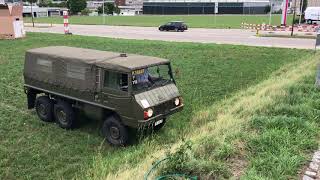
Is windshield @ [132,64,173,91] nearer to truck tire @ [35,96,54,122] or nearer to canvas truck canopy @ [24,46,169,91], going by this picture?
canvas truck canopy @ [24,46,169,91]

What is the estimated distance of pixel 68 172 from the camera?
26.7 ft

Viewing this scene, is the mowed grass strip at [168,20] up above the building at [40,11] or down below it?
below

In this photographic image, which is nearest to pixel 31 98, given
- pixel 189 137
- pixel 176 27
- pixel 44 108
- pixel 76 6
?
pixel 44 108

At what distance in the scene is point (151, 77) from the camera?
32.4 ft

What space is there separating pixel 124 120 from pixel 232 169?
3902 millimetres

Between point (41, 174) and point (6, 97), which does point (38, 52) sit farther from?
point (41, 174)

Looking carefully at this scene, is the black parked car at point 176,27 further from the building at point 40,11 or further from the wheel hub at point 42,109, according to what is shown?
the building at point 40,11

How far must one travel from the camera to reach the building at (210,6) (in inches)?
4796

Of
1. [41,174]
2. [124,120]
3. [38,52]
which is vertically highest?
[38,52]

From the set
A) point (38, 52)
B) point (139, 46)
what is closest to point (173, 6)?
point (139, 46)

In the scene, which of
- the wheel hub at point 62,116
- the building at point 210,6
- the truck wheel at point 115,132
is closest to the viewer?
the truck wheel at point 115,132

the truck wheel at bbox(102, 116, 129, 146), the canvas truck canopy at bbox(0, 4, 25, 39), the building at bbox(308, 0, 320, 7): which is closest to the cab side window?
the truck wheel at bbox(102, 116, 129, 146)

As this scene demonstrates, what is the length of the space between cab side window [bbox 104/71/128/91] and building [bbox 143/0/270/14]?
116 m

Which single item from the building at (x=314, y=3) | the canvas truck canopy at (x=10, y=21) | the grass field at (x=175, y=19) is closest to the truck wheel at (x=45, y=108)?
the canvas truck canopy at (x=10, y=21)
